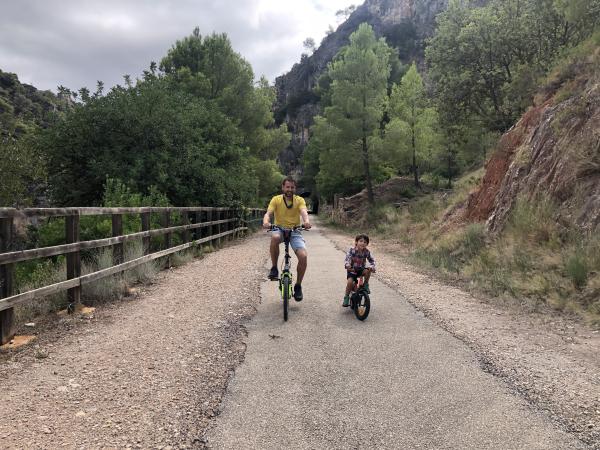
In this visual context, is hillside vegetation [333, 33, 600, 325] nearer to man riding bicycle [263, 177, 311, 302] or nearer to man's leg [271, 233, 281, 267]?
man riding bicycle [263, 177, 311, 302]

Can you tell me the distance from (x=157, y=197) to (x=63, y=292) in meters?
7.53

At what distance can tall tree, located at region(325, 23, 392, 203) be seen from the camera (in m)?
29.3

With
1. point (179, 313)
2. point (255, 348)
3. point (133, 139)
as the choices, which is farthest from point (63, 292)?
point (133, 139)

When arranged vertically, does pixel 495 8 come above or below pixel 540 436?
above

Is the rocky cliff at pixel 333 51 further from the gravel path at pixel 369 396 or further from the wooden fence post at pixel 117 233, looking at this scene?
Result: the gravel path at pixel 369 396

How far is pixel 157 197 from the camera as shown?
44.9ft

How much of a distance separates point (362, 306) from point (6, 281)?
14.1ft

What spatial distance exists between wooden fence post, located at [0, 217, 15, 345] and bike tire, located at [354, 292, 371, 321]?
4.22m

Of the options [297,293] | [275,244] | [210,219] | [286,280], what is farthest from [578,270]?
[210,219]

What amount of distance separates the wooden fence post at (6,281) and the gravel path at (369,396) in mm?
2622

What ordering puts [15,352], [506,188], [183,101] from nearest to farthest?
[15,352]
[506,188]
[183,101]

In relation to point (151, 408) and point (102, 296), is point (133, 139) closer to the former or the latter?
point (102, 296)

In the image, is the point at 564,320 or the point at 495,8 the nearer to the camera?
the point at 564,320

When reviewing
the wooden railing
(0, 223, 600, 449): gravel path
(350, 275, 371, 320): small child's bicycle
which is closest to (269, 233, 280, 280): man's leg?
(0, 223, 600, 449): gravel path
